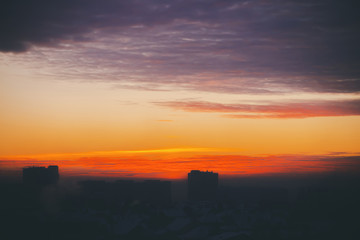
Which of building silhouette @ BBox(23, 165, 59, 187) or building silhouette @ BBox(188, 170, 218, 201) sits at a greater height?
building silhouette @ BBox(23, 165, 59, 187)

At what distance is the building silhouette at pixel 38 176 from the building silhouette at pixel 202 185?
47.6 metres

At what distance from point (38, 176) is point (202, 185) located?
56.5 metres

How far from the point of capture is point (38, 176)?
128500mm

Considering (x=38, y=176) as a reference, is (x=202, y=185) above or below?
below

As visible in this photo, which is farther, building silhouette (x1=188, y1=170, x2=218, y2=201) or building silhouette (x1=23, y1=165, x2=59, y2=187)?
building silhouette (x1=188, y1=170, x2=218, y2=201)

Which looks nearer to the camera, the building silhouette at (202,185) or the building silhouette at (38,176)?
the building silhouette at (38,176)

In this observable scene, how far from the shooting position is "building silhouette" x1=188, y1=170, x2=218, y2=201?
14012cm

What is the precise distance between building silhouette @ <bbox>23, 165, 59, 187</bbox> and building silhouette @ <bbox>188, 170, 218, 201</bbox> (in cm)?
4764

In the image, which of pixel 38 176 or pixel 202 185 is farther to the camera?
pixel 202 185

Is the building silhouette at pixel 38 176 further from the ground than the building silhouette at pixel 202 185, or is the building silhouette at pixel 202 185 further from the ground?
the building silhouette at pixel 38 176

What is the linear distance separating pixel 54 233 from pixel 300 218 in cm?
3920

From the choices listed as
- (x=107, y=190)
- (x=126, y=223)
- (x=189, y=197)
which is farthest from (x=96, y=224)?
(x=189, y=197)

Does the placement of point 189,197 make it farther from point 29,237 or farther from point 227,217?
point 29,237

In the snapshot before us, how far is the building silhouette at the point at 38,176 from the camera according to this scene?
128m
